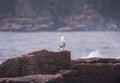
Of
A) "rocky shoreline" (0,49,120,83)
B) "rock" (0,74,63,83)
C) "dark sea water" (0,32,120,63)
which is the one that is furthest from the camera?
"dark sea water" (0,32,120,63)

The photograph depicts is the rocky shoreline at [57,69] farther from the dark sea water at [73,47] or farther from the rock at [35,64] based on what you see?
the dark sea water at [73,47]

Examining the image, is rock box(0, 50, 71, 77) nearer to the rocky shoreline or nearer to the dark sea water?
the rocky shoreline

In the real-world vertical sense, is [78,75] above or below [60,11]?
below

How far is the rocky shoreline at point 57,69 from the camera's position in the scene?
66.5 feet

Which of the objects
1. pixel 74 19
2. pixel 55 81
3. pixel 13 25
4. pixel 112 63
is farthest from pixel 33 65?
pixel 74 19

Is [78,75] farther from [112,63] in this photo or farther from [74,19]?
[74,19]

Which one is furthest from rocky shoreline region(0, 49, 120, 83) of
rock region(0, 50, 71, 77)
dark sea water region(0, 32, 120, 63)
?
dark sea water region(0, 32, 120, 63)

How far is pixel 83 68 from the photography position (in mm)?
20438

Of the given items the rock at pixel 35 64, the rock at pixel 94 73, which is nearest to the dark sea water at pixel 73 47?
the rock at pixel 35 64

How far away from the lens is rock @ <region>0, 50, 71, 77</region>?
20.3 metres

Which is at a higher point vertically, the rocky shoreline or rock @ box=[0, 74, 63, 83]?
the rocky shoreline

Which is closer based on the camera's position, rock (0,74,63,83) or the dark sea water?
rock (0,74,63,83)

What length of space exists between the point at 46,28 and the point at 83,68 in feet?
479

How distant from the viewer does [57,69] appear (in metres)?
20.9
